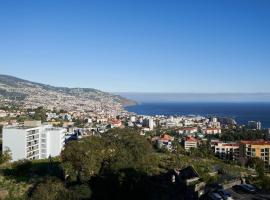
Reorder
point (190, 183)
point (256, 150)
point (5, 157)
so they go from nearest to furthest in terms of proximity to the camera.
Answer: point (190, 183) → point (5, 157) → point (256, 150)

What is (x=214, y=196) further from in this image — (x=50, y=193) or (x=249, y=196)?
(x=50, y=193)

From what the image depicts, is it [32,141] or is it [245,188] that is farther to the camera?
[32,141]

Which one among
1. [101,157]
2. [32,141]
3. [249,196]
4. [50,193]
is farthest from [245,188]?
[32,141]

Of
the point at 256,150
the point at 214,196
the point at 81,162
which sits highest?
the point at 214,196

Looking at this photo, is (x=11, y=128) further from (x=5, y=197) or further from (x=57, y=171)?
(x=5, y=197)

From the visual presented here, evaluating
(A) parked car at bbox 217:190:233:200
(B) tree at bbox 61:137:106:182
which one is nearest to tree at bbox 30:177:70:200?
(B) tree at bbox 61:137:106:182

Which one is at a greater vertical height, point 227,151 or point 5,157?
point 5,157

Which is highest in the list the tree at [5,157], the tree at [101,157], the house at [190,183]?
the tree at [101,157]

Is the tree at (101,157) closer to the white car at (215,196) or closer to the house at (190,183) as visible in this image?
the house at (190,183)

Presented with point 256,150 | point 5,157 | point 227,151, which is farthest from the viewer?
point 227,151

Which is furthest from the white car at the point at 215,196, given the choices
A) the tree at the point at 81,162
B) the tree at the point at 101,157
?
the tree at the point at 81,162
